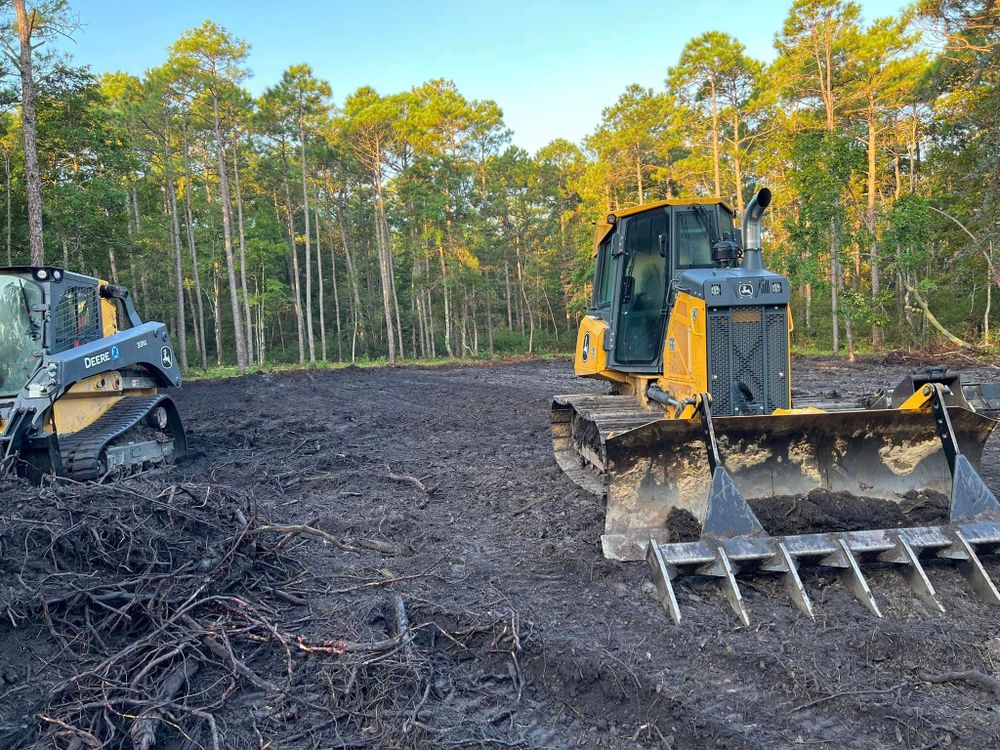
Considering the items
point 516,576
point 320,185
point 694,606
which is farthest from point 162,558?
point 320,185

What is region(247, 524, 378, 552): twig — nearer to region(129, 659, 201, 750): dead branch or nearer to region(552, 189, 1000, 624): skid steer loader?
region(129, 659, 201, 750): dead branch

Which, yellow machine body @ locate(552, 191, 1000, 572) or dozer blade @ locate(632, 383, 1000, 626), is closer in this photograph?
dozer blade @ locate(632, 383, 1000, 626)

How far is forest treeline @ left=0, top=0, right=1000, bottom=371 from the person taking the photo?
67.1 ft

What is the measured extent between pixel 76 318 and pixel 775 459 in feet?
25.3

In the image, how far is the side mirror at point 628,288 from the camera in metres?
6.68

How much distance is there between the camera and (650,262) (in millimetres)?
6516

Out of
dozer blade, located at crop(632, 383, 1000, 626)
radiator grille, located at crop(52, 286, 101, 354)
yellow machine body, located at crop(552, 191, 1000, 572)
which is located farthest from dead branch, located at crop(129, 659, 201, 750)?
radiator grille, located at crop(52, 286, 101, 354)

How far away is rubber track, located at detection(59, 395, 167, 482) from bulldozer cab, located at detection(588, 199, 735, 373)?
18.1 feet

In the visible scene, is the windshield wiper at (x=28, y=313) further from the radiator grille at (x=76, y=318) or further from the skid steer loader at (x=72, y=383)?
the radiator grille at (x=76, y=318)

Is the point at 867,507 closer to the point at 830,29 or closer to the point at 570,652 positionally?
the point at 570,652

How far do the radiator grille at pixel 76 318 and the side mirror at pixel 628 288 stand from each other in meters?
6.17

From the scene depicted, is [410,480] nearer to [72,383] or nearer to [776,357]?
[72,383]

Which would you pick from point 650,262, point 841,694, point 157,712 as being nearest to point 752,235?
point 650,262

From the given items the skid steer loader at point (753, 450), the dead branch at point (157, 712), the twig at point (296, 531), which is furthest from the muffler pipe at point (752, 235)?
the dead branch at point (157, 712)
